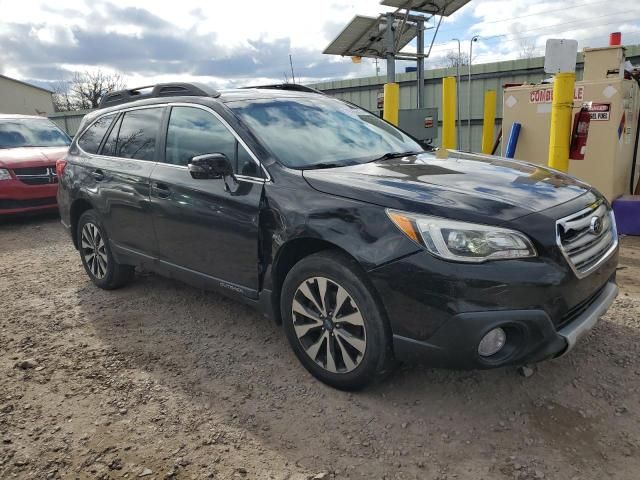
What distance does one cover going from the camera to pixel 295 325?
298 cm

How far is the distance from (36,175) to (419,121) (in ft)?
20.2

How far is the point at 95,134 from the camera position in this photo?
4773 mm

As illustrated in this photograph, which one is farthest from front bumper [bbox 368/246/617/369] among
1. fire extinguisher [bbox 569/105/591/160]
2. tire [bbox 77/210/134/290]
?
fire extinguisher [bbox 569/105/591/160]

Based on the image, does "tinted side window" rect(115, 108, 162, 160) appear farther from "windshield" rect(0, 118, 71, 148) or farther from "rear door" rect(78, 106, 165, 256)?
"windshield" rect(0, 118, 71, 148)

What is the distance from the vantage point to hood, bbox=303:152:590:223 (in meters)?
2.46

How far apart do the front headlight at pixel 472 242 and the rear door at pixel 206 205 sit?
114cm

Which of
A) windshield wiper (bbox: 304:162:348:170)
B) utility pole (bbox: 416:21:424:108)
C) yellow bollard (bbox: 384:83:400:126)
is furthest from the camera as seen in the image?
utility pole (bbox: 416:21:424:108)

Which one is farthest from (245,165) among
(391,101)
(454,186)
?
(391,101)

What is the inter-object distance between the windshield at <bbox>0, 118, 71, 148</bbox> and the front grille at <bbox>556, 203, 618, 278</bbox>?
9081 millimetres

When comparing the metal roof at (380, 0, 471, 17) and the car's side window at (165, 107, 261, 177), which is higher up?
the metal roof at (380, 0, 471, 17)

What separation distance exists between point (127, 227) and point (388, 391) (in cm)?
253

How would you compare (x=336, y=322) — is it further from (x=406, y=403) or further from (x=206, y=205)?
(x=206, y=205)

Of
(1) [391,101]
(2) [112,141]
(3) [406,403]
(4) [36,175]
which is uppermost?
(1) [391,101]

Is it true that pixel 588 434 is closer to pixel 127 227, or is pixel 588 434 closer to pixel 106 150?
pixel 127 227
